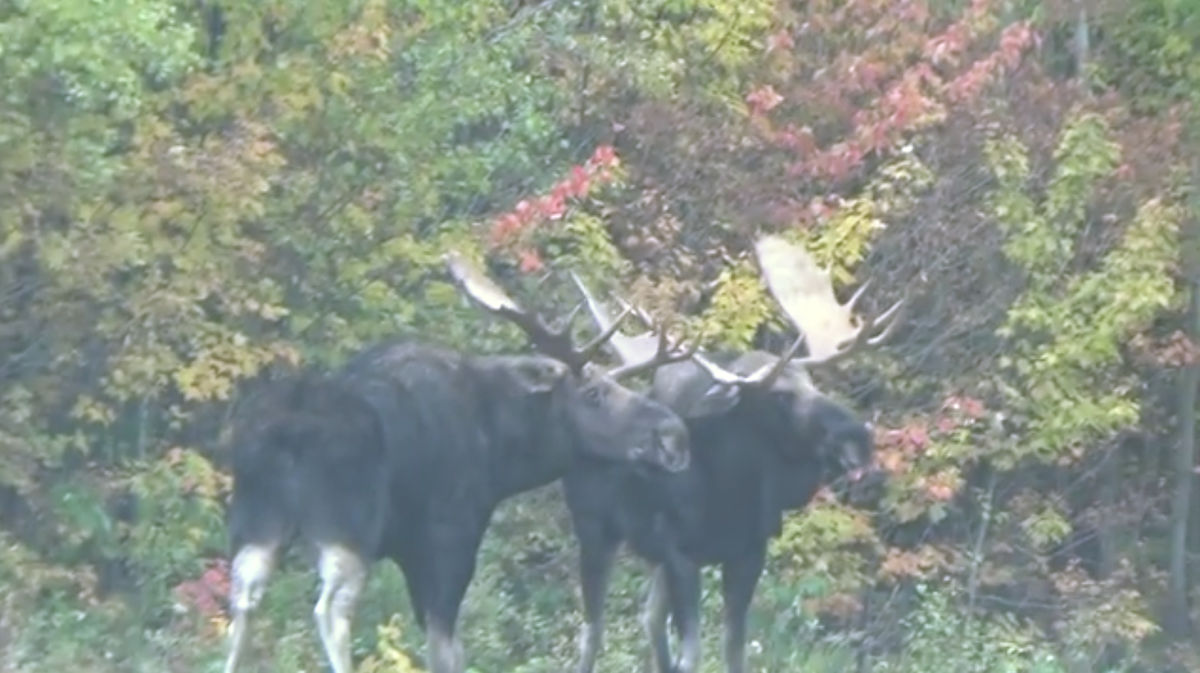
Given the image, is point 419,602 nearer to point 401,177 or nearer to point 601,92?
point 401,177

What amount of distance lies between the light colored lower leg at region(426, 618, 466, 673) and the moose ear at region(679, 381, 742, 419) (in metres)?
1.78

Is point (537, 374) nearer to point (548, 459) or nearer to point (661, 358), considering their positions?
point (548, 459)

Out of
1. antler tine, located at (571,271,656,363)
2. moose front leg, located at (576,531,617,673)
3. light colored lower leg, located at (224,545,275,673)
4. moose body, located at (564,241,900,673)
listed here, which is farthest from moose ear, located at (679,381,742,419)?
light colored lower leg, located at (224,545,275,673)

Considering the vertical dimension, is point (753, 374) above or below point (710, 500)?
above

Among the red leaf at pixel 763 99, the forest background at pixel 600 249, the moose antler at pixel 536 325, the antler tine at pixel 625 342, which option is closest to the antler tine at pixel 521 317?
the moose antler at pixel 536 325

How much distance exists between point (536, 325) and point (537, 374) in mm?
272

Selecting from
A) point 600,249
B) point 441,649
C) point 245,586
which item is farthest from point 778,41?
point 245,586

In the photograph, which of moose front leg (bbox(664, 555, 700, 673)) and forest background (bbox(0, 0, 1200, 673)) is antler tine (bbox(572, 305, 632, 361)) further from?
forest background (bbox(0, 0, 1200, 673))

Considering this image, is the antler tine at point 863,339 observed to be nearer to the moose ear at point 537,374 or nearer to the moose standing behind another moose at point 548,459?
the moose standing behind another moose at point 548,459

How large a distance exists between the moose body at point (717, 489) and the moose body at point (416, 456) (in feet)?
1.07

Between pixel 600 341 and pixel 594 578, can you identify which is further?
pixel 594 578

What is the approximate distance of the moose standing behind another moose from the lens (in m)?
12.7

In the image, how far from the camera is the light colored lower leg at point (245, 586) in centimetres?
1260

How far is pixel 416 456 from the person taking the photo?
1320 centimetres
